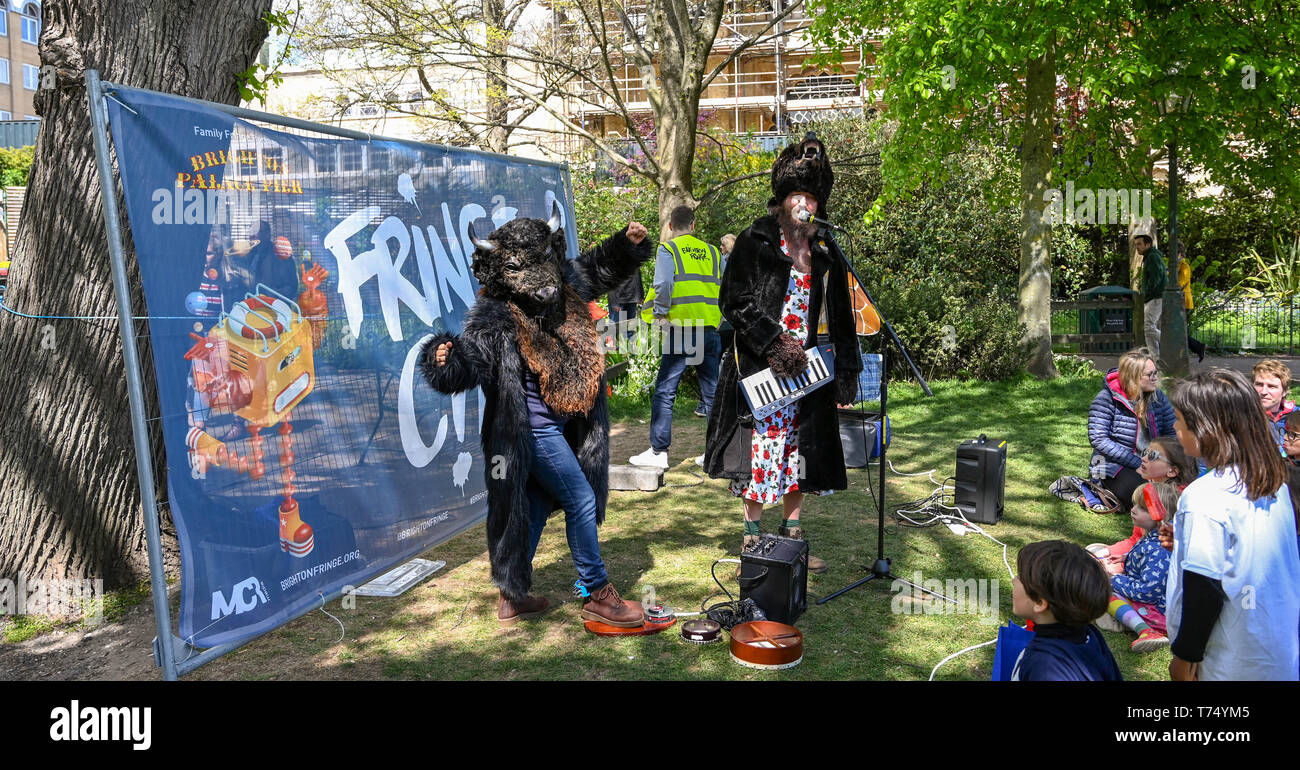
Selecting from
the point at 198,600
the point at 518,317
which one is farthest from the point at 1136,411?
the point at 198,600

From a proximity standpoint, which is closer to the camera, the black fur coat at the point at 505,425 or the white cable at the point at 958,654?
the white cable at the point at 958,654

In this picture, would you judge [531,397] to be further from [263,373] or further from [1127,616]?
[1127,616]

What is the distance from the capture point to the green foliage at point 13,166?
3247 cm

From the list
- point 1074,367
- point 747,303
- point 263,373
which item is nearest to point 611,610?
point 747,303

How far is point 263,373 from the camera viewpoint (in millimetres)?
4262

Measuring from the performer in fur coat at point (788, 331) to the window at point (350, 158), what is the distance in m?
2.08

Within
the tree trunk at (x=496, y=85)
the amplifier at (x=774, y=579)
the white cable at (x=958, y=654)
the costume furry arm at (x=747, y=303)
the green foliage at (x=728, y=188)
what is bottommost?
the white cable at (x=958, y=654)

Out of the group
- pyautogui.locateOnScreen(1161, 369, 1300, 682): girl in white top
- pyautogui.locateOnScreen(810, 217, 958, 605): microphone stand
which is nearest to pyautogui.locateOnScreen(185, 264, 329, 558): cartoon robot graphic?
pyautogui.locateOnScreen(810, 217, 958, 605): microphone stand

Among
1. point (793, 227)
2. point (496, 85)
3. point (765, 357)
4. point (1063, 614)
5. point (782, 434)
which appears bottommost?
point (1063, 614)

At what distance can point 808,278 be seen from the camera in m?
5.03

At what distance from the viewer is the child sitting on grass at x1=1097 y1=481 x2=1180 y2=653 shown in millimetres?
4293

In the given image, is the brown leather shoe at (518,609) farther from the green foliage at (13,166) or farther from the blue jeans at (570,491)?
the green foliage at (13,166)

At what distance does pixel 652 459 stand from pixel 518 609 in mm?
3492

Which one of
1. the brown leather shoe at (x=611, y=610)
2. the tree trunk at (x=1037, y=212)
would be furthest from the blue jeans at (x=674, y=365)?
the tree trunk at (x=1037, y=212)
